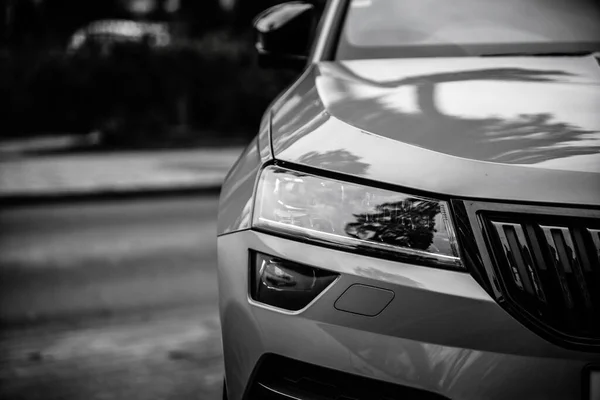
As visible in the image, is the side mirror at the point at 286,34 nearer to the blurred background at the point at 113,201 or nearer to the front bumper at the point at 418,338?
the blurred background at the point at 113,201

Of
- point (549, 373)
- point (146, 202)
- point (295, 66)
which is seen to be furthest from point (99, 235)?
point (549, 373)

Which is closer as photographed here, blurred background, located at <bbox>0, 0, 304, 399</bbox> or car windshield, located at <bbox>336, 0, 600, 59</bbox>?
car windshield, located at <bbox>336, 0, 600, 59</bbox>

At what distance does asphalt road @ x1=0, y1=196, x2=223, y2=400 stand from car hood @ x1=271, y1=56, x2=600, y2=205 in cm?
167

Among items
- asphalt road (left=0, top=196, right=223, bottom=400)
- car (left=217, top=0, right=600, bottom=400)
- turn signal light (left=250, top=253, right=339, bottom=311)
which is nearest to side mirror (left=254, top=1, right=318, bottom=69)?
car (left=217, top=0, right=600, bottom=400)

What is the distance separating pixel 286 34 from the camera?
10.6 feet

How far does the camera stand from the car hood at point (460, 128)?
1658mm

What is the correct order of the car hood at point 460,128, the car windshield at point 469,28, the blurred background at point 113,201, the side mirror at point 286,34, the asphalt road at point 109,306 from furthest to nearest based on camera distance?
the blurred background at point 113,201 → the asphalt road at point 109,306 → the side mirror at point 286,34 → the car windshield at point 469,28 → the car hood at point 460,128

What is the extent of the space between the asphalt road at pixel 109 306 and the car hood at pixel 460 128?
167 centimetres

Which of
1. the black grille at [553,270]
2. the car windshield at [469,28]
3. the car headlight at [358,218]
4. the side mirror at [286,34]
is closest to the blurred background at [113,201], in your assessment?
the side mirror at [286,34]

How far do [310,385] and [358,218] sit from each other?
0.37m

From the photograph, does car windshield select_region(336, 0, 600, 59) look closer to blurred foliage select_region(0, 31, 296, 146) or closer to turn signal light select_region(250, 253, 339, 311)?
turn signal light select_region(250, 253, 339, 311)

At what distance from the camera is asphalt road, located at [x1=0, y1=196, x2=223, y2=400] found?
353 centimetres

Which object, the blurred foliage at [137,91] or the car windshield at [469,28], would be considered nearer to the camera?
the car windshield at [469,28]

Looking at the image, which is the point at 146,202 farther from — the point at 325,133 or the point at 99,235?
the point at 325,133
